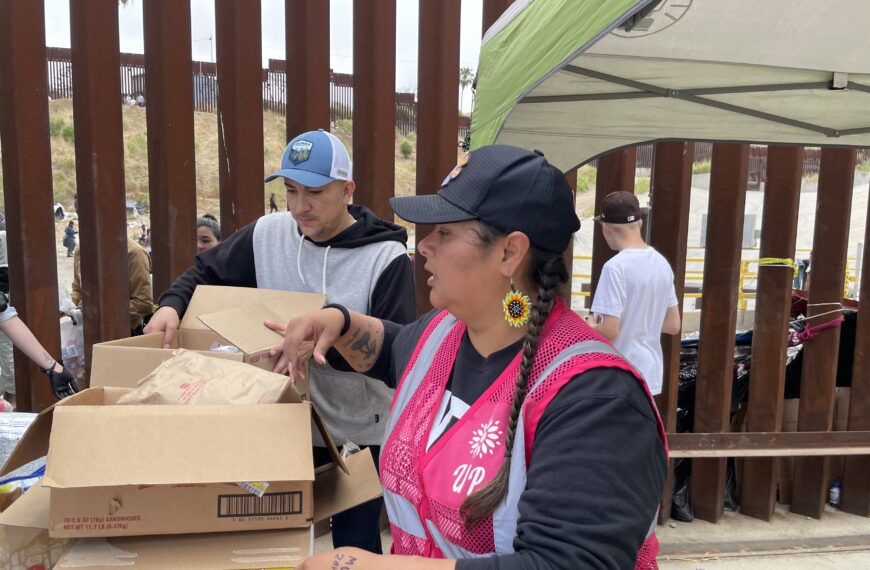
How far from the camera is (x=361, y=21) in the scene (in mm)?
3668

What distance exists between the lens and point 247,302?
2143 millimetres

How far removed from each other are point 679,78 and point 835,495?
11.1 feet

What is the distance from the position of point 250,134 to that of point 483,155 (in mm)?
2445

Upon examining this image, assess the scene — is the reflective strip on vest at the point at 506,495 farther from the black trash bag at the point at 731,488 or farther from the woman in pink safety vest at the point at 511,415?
the black trash bag at the point at 731,488

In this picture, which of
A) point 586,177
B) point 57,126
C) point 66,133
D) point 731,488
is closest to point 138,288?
point 731,488

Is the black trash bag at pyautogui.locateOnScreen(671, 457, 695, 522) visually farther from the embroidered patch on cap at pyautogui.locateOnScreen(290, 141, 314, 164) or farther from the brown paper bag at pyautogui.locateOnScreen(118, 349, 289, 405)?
the brown paper bag at pyautogui.locateOnScreen(118, 349, 289, 405)

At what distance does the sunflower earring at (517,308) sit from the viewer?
4.57 feet

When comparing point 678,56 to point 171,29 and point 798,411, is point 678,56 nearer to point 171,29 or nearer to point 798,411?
point 171,29

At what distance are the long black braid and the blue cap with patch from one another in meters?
1.06

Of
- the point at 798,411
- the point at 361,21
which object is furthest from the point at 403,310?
the point at 798,411

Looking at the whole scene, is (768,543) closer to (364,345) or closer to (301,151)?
(364,345)

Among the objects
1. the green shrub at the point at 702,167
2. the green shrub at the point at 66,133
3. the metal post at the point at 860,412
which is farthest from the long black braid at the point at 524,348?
the green shrub at the point at 702,167

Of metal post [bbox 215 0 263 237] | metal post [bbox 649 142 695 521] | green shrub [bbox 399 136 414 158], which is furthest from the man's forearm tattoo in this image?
green shrub [bbox 399 136 414 158]

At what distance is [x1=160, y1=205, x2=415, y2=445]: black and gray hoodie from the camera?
2.37 meters
